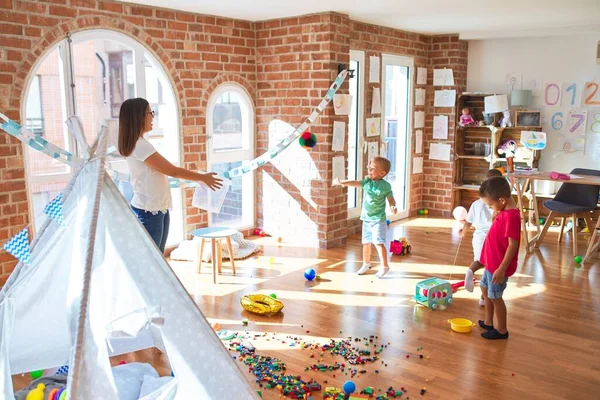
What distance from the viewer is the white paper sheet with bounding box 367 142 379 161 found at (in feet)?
21.6

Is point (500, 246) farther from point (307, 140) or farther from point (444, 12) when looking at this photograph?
point (444, 12)

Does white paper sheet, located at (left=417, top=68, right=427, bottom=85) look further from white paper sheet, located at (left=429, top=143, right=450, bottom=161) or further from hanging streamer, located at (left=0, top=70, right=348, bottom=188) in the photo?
hanging streamer, located at (left=0, top=70, right=348, bottom=188)

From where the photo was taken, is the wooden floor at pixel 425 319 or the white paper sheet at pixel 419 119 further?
the white paper sheet at pixel 419 119

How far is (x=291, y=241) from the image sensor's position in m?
6.04

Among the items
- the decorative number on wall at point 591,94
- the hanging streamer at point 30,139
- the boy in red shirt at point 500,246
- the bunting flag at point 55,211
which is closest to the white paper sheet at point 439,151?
the decorative number on wall at point 591,94

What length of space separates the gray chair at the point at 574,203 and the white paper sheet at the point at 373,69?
7.58ft

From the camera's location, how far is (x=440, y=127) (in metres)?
7.45

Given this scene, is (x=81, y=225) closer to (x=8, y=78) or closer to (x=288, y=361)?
(x=288, y=361)

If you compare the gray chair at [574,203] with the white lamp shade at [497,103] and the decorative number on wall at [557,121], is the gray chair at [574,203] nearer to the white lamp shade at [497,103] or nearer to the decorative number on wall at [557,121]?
the decorative number on wall at [557,121]

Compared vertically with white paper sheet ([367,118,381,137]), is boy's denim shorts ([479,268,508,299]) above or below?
below

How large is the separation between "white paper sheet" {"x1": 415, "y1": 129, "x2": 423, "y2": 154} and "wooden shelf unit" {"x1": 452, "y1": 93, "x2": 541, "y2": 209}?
0.44 metres

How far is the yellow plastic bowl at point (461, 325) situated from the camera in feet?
12.2

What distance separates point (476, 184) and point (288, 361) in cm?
500

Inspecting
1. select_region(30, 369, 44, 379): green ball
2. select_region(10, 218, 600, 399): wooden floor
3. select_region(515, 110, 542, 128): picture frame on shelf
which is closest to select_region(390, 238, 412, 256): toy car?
select_region(10, 218, 600, 399): wooden floor
